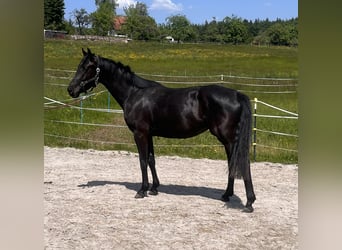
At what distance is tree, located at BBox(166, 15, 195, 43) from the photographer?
55969 millimetres

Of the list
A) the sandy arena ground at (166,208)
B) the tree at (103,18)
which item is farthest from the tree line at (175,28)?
the sandy arena ground at (166,208)

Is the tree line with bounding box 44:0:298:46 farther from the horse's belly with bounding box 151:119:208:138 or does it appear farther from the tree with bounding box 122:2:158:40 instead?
the horse's belly with bounding box 151:119:208:138

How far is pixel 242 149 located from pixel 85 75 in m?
1.81

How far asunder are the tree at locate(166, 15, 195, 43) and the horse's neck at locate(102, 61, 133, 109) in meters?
48.5

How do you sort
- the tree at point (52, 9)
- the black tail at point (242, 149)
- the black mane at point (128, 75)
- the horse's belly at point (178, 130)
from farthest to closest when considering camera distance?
1. the black mane at point (128, 75)
2. the horse's belly at point (178, 130)
3. the black tail at point (242, 149)
4. the tree at point (52, 9)

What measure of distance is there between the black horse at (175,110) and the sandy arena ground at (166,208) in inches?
11.3

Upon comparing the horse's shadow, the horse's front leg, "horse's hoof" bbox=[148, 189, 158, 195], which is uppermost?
the horse's front leg

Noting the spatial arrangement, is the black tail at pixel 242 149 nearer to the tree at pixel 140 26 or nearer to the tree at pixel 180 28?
the tree at pixel 140 26

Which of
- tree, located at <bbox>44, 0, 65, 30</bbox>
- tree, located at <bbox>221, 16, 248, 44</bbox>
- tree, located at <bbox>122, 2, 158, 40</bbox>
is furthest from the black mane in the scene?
tree, located at <bbox>221, 16, 248, 44</bbox>

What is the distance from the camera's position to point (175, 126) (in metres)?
4.11

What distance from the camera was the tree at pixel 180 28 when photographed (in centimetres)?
5597
